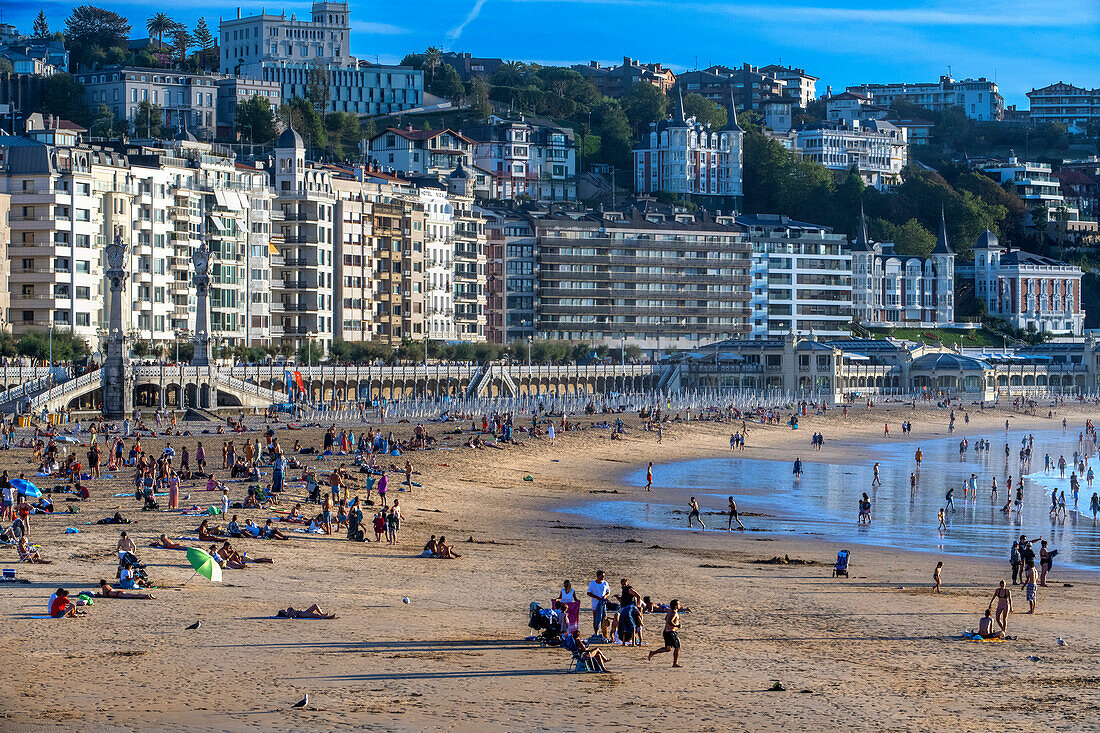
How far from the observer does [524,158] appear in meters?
163

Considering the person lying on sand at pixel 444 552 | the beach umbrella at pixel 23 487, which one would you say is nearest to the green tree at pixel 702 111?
the beach umbrella at pixel 23 487

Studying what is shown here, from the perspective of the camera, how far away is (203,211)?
97688 millimetres

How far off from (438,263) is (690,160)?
5132cm

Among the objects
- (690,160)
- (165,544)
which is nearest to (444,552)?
(165,544)

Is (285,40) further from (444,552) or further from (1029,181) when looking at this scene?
(444,552)

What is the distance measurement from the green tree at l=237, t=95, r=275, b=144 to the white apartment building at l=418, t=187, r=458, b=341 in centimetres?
2244

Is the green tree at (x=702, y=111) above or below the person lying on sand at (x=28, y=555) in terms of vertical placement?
above

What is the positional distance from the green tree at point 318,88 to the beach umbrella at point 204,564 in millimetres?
141685

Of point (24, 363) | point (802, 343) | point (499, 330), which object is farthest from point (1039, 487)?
point (499, 330)

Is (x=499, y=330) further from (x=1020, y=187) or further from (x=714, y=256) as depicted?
(x=1020, y=187)

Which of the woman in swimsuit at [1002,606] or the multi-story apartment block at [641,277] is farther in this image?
the multi-story apartment block at [641,277]

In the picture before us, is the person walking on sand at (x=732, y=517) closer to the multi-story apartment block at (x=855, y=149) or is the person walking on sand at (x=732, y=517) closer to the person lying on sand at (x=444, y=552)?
the person lying on sand at (x=444, y=552)

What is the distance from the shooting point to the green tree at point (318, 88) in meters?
165

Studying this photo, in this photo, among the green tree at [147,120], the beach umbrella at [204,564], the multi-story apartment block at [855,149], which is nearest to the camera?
the beach umbrella at [204,564]
